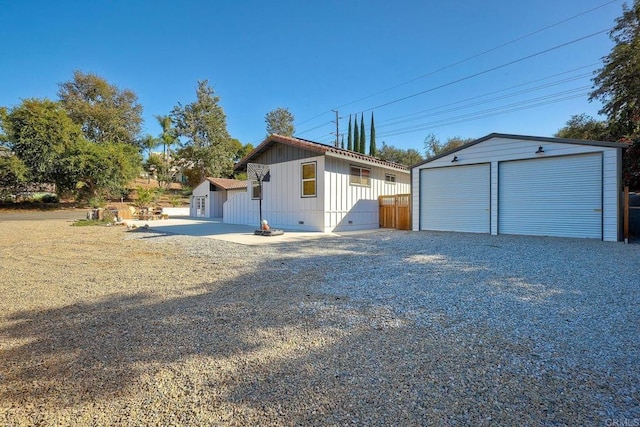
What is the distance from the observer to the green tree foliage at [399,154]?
3938cm

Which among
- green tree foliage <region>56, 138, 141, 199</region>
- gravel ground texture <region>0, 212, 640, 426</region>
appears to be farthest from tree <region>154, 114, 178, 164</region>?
gravel ground texture <region>0, 212, 640, 426</region>

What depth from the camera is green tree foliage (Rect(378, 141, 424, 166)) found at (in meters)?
39.4

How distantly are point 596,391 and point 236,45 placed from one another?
18.7m

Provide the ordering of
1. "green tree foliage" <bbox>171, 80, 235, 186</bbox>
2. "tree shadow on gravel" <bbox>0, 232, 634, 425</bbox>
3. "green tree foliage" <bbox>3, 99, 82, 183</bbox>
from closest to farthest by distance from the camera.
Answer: "tree shadow on gravel" <bbox>0, 232, 634, 425</bbox> < "green tree foliage" <bbox>3, 99, 82, 183</bbox> < "green tree foliage" <bbox>171, 80, 235, 186</bbox>

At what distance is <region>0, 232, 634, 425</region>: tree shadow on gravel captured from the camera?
5.62 feet

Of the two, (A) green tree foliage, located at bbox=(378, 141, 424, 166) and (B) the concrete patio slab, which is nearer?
(B) the concrete patio slab

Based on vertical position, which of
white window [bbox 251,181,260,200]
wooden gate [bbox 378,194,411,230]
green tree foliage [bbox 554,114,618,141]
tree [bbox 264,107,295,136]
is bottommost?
wooden gate [bbox 378,194,411,230]

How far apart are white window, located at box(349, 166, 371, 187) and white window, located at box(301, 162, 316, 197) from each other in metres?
1.79

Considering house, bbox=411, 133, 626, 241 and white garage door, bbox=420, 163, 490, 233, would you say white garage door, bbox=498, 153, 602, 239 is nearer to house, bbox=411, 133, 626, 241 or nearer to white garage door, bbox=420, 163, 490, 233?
house, bbox=411, 133, 626, 241

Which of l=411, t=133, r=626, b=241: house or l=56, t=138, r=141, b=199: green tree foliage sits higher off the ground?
l=56, t=138, r=141, b=199: green tree foliage

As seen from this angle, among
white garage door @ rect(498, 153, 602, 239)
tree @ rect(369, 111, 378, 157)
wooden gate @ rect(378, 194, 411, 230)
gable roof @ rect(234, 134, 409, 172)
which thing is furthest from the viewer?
tree @ rect(369, 111, 378, 157)

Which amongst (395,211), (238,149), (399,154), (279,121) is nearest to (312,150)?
(395,211)

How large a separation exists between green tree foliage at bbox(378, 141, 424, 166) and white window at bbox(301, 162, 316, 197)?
2865cm

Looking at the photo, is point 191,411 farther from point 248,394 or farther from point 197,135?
point 197,135
